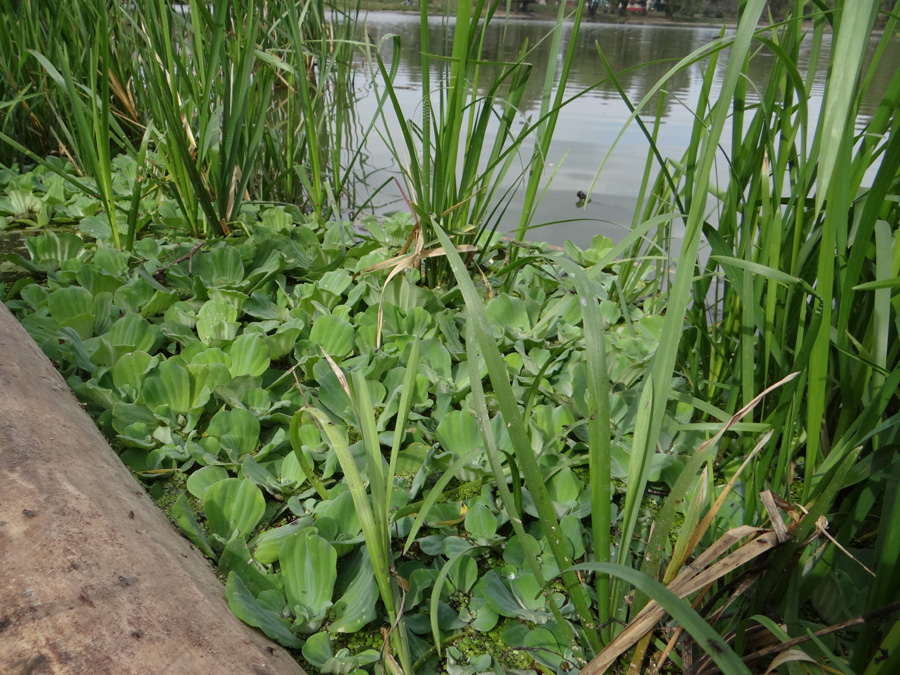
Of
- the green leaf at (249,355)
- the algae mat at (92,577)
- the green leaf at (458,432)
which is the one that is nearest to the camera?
the algae mat at (92,577)

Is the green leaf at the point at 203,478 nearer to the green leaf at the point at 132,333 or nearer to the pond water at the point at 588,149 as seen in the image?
the green leaf at the point at 132,333

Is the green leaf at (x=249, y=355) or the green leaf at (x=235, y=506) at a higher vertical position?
the green leaf at (x=249, y=355)

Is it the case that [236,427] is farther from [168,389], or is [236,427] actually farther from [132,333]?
[132,333]

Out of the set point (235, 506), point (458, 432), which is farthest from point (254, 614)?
point (458, 432)

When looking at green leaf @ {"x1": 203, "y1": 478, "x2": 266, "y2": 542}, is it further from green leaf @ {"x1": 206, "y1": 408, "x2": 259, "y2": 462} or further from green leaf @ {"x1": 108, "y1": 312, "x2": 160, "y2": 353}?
green leaf @ {"x1": 108, "y1": 312, "x2": 160, "y2": 353}

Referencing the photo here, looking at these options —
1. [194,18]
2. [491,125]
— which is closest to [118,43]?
[194,18]

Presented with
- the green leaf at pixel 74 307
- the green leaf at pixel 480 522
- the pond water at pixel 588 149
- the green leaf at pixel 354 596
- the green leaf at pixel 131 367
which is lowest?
the green leaf at pixel 354 596

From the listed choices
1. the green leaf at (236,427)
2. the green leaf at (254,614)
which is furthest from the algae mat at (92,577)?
the green leaf at (236,427)

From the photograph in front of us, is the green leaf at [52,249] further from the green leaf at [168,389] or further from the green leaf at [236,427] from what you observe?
the green leaf at [236,427]

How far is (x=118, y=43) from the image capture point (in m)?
2.51

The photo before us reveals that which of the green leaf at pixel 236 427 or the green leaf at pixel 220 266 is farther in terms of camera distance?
the green leaf at pixel 220 266

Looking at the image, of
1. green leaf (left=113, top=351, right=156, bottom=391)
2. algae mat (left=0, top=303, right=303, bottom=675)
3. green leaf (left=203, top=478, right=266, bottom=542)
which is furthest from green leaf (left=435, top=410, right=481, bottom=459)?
green leaf (left=113, top=351, right=156, bottom=391)

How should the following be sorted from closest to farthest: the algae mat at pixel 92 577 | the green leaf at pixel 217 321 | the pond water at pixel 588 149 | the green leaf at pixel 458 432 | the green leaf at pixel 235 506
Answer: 1. the algae mat at pixel 92 577
2. the green leaf at pixel 235 506
3. the green leaf at pixel 458 432
4. the green leaf at pixel 217 321
5. the pond water at pixel 588 149

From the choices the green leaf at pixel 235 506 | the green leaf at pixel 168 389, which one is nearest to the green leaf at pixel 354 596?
the green leaf at pixel 235 506
